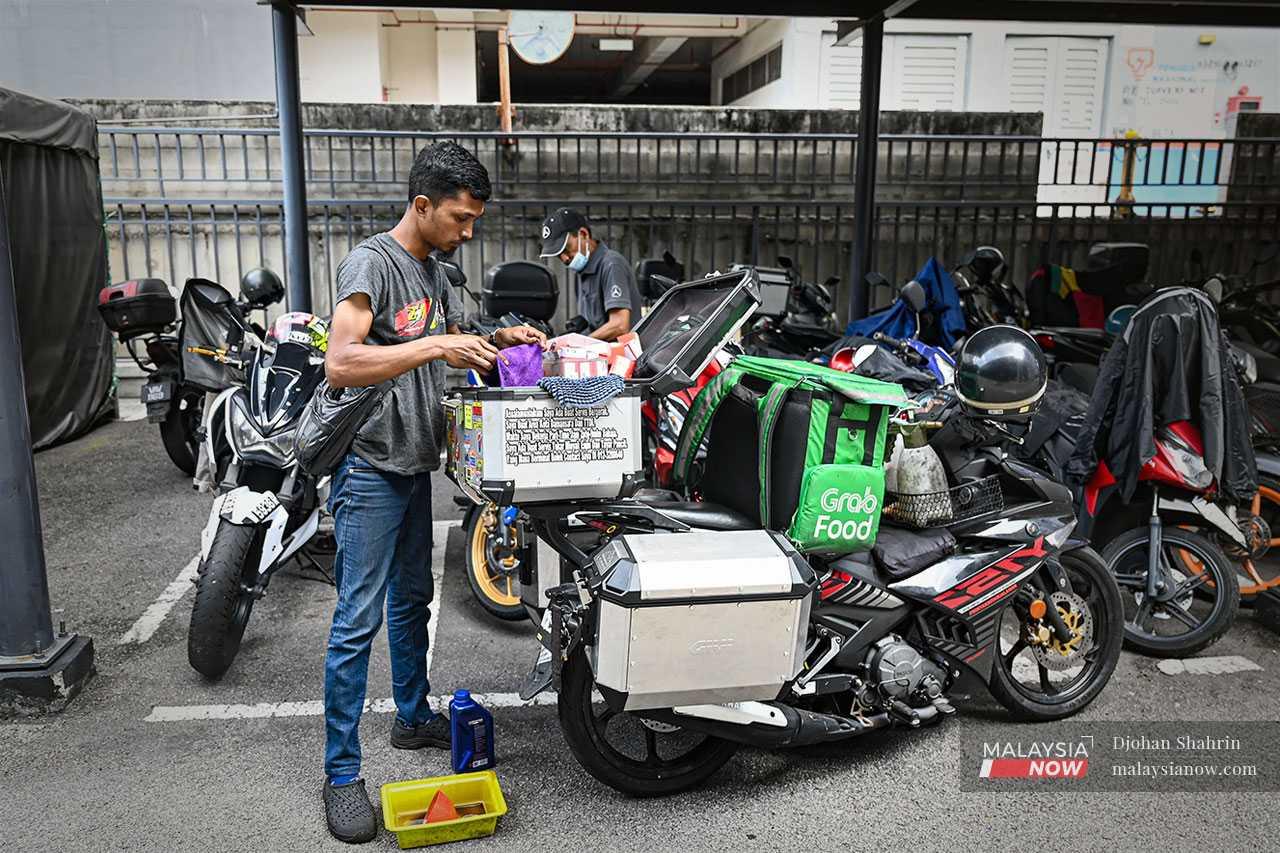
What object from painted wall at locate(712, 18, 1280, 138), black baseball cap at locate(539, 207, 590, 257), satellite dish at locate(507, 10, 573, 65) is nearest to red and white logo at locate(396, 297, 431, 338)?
black baseball cap at locate(539, 207, 590, 257)

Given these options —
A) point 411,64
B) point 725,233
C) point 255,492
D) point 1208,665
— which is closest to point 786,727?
point 1208,665

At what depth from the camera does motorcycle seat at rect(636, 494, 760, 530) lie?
9.54 ft

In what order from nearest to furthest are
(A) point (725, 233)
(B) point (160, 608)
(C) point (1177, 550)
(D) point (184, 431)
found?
1. (C) point (1177, 550)
2. (B) point (160, 608)
3. (D) point (184, 431)
4. (A) point (725, 233)

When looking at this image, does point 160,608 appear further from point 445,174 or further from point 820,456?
point 820,456

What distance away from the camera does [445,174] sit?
8.65 feet

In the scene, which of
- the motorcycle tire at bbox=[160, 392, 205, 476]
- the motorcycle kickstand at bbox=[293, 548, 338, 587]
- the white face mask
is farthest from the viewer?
the motorcycle tire at bbox=[160, 392, 205, 476]

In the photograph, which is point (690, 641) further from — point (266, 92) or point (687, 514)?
point (266, 92)

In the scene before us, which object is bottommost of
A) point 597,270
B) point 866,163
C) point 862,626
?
point 862,626

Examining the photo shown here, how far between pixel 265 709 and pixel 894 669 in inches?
91.7

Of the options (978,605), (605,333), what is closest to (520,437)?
(978,605)

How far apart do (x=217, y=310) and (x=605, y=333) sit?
7.56 feet

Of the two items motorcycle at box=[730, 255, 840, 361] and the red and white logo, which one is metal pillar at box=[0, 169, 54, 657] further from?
motorcycle at box=[730, 255, 840, 361]

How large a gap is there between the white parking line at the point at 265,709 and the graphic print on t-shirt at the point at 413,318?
148cm

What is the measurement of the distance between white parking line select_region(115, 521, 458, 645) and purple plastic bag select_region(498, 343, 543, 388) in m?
1.29
